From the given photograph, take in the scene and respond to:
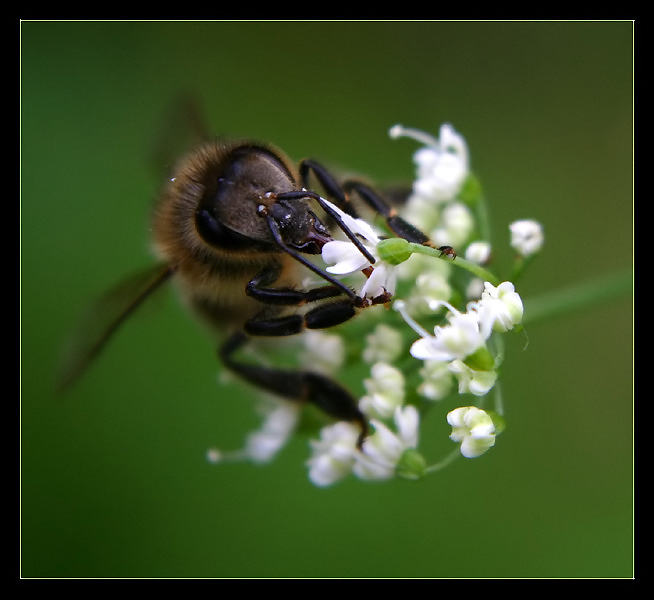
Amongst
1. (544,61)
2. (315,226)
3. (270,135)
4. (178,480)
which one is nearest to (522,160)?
(544,61)

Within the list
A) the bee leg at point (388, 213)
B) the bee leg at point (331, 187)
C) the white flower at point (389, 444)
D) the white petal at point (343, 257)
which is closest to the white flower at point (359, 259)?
the white petal at point (343, 257)

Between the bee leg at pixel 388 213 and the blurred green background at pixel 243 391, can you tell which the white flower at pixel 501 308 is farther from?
the blurred green background at pixel 243 391

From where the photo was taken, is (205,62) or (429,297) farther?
(205,62)

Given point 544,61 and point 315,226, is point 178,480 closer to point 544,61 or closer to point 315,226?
point 315,226

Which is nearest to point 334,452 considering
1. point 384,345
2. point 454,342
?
point 384,345

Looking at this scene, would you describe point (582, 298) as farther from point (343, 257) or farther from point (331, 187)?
point (343, 257)
